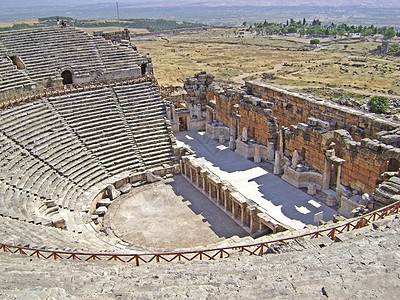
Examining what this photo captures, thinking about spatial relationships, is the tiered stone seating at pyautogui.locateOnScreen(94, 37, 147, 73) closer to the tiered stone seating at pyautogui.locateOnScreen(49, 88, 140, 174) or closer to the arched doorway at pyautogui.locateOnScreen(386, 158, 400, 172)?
the tiered stone seating at pyautogui.locateOnScreen(49, 88, 140, 174)

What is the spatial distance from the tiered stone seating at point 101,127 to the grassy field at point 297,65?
22.9 meters

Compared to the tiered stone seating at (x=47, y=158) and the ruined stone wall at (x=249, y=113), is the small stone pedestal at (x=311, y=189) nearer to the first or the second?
the ruined stone wall at (x=249, y=113)

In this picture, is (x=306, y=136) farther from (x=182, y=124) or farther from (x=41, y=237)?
(x=41, y=237)

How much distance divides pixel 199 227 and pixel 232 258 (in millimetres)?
7531

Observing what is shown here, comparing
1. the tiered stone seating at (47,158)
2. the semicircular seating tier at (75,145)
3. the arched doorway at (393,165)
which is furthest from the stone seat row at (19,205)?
the arched doorway at (393,165)

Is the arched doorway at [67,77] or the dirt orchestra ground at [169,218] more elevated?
the arched doorway at [67,77]

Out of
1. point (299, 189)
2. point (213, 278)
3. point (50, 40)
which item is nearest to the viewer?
point (213, 278)

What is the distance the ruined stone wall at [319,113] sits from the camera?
730 inches

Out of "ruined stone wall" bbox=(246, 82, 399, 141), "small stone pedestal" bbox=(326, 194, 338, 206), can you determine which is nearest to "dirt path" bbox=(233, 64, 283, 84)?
"ruined stone wall" bbox=(246, 82, 399, 141)

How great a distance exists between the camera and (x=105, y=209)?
1992 centimetres

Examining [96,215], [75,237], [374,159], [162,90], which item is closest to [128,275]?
[75,237]

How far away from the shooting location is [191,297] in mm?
8562

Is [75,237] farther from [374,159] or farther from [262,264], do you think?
[374,159]

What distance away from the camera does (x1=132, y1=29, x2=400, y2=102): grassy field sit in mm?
51888
